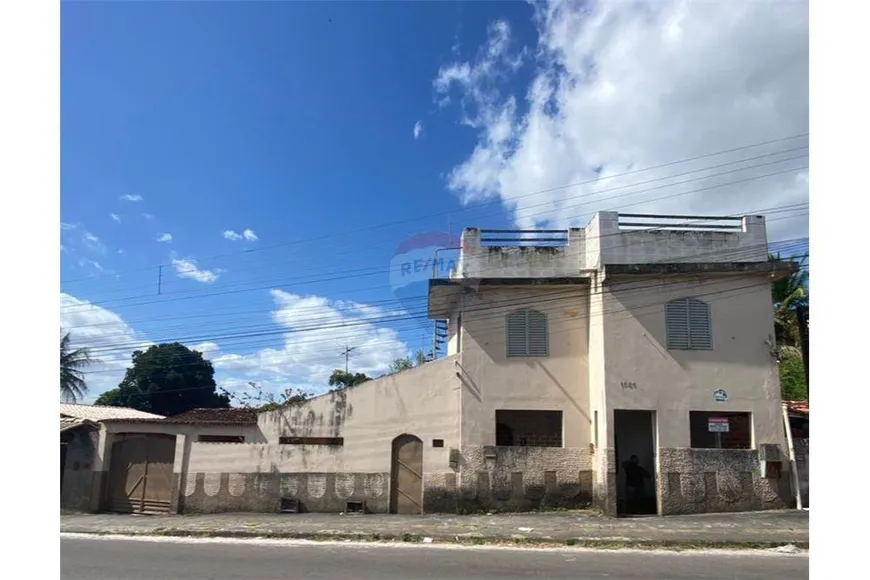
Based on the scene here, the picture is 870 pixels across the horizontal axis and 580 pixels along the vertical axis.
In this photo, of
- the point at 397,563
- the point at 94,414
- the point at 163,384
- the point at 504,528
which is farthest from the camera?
the point at 163,384

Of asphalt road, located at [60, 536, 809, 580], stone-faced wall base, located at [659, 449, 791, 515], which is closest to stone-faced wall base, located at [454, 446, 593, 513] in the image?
stone-faced wall base, located at [659, 449, 791, 515]

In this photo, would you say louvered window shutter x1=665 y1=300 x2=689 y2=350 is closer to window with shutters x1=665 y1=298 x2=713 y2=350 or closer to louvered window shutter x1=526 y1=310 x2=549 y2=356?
window with shutters x1=665 y1=298 x2=713 y2=350

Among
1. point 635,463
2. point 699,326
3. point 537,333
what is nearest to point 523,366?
point 537,333

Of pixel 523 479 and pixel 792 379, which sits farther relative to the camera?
pixel 792 379

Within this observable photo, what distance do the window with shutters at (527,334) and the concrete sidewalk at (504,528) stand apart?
388cm

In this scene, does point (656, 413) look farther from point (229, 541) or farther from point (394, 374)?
point (229, 541)

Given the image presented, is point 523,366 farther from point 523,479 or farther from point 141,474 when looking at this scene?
point 141,474

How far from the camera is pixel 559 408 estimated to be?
15.2 meters

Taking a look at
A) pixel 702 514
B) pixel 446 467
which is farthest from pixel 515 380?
pixel 702 514

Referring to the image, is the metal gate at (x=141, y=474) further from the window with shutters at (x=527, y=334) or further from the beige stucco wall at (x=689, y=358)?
the beige stucco wall at (x=689, y=358)

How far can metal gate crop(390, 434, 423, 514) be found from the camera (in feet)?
49.3

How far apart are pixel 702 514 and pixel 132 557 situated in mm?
11536

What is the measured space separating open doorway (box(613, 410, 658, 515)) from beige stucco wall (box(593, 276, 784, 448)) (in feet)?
2.16

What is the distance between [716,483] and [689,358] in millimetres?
2869
